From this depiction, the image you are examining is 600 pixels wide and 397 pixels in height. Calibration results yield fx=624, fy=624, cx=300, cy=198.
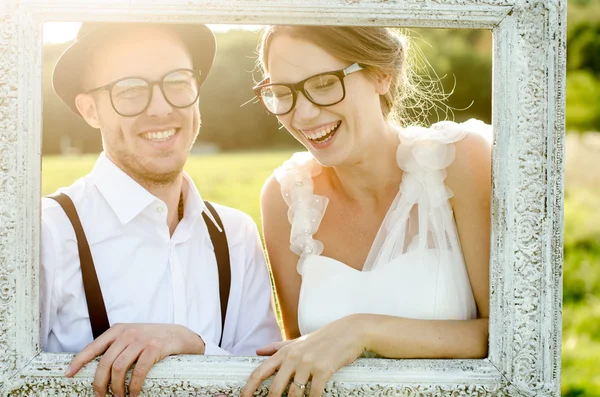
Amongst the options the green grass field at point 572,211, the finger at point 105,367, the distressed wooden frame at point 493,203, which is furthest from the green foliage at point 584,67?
the finger at point 105,367

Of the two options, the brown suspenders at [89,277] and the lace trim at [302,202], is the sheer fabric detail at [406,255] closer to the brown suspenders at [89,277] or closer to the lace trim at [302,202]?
the lace trim at [302,202]

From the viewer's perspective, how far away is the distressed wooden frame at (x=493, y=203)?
1.49m

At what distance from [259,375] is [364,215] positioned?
0.93 metres

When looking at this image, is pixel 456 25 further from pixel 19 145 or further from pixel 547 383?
pixel 19 145

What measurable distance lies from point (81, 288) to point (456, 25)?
1.29 m

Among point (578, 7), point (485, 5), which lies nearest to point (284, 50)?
point (485, 5)

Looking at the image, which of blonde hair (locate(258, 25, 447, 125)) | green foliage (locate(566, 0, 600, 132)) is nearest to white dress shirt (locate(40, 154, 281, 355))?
blonde hair (locate(258, 25, 447, 125))

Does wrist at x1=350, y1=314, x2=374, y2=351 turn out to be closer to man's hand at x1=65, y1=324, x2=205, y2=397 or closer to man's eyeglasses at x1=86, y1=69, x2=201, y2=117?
man's hand at x1=65, y1=324, x2=205, y2=397

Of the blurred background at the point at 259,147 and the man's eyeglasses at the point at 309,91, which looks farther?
the blurred background at the point at 259,147

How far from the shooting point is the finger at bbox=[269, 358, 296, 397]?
1533 millimetres

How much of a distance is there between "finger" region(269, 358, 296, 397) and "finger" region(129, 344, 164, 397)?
299 millimetres

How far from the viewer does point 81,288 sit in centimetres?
187

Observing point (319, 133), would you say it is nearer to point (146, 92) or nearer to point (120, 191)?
point (146, 92)

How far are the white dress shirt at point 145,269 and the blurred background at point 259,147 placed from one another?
0.30 metres
